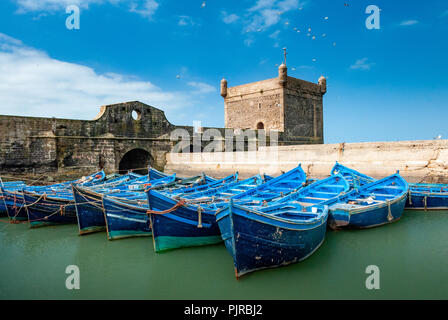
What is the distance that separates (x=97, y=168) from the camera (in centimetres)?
1673

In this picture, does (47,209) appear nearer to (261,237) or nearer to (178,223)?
(178,223)

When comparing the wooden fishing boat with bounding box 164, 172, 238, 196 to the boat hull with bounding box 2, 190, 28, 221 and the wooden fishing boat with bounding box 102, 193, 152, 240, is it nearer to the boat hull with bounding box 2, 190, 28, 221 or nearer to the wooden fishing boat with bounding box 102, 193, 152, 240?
the wooden fishing boat with bounding box 102, 193, 152, 240

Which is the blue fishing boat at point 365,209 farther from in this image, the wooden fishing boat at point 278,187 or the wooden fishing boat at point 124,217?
the wooden fishing boat at point 124,217

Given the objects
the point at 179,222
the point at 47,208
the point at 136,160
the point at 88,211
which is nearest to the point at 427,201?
the point at 179,222

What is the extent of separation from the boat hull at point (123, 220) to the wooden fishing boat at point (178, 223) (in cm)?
126

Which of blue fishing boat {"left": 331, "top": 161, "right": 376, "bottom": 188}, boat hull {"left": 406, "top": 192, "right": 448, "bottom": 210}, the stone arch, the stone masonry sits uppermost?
the stone masonry

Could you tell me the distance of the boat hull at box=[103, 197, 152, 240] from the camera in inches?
305

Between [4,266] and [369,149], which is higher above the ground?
[369,149]

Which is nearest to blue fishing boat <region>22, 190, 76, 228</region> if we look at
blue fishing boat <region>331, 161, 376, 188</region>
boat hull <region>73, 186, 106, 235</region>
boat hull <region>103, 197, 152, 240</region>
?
boat hull <region>73, 186, 106, 235</region>

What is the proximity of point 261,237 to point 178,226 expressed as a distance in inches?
91.5

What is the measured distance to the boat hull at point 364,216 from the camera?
7594 millimetres
